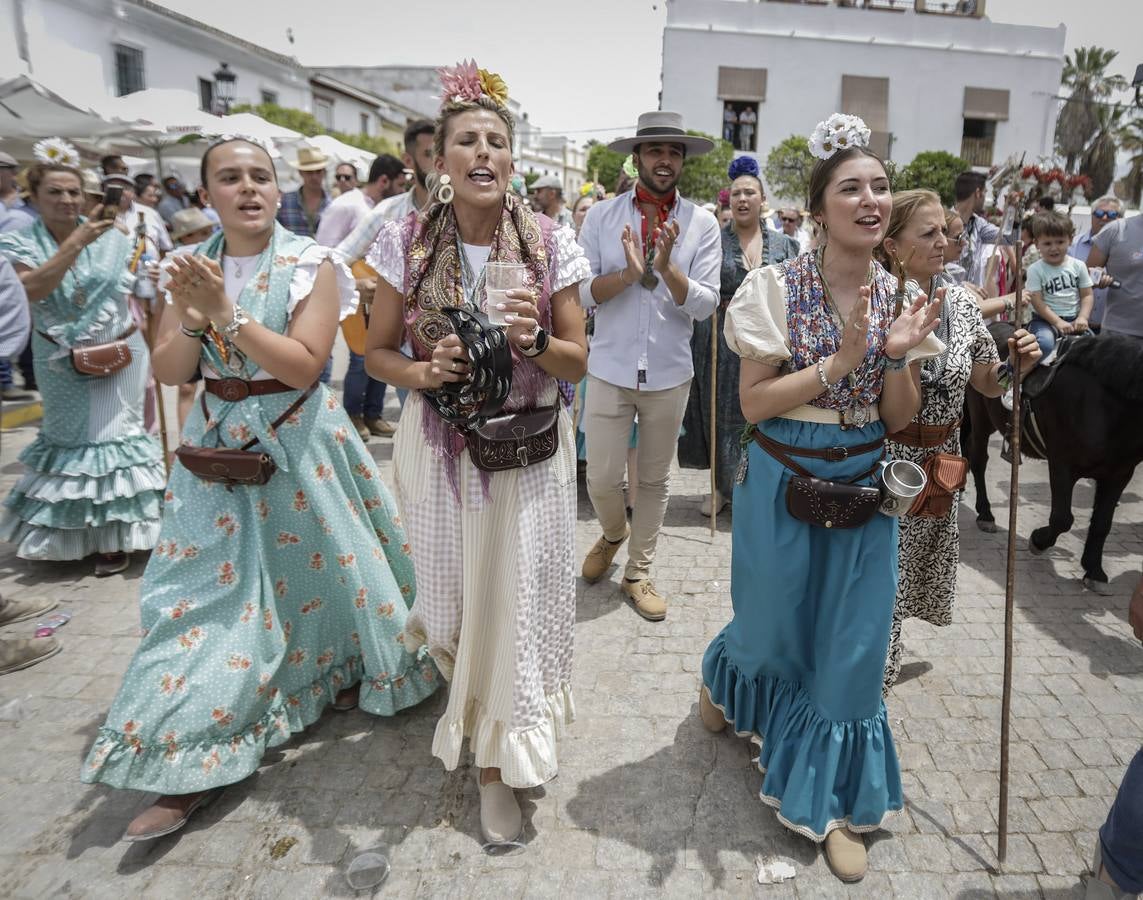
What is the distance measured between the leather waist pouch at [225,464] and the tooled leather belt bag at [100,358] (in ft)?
7.30

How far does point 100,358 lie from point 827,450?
414 centimetres

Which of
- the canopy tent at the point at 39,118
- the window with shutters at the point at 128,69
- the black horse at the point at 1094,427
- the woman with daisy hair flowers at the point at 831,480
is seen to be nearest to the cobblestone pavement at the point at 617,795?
the woman with daisy hair flowers at the point at 831,480

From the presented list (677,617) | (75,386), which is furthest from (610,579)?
(75,386)

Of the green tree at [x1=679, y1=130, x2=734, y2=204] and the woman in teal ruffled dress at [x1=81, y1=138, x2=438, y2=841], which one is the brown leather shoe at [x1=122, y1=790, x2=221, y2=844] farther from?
the green tree at [x1=679, y1=130, x2=734, y2=204]

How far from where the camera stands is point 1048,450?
15.5ft

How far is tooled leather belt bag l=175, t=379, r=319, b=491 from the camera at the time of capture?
2.65 metres

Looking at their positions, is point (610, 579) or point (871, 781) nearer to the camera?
point (871, 781)

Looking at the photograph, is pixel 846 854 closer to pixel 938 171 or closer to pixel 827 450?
pixel 827 450

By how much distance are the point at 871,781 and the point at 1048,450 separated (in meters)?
3.23

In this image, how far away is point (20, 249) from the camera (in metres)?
4.11

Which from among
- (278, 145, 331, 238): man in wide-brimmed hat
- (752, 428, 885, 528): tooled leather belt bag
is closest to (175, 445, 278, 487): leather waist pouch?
(752, 428, 885, 528): tooled leather belt bag

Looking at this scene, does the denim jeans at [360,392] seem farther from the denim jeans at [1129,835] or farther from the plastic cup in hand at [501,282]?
the denim jeans at [1129,835]

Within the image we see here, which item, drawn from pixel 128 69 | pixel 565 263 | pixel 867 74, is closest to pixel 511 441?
pixel 565 263

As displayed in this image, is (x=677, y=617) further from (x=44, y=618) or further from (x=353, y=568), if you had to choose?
(x=44, y=618)
